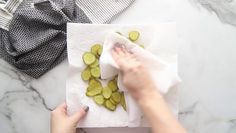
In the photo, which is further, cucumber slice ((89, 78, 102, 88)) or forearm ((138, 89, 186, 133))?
cucumber slice ((89, 78, 102, 88))

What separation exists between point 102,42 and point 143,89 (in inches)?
5.7

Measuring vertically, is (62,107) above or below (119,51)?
below

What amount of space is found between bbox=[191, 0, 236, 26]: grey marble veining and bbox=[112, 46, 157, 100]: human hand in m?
0.23

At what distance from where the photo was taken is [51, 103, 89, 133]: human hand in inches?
32.5

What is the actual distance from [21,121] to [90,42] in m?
0.24

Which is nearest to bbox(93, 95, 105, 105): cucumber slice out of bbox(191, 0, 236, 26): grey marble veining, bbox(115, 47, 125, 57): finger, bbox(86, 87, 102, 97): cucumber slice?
bbox(86, 87, 102, 97): cucumber slice

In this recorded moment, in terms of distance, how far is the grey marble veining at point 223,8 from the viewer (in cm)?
90

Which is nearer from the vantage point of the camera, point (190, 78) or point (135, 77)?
point (135, 77)

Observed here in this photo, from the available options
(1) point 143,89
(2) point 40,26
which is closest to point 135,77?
(1) point 143,89

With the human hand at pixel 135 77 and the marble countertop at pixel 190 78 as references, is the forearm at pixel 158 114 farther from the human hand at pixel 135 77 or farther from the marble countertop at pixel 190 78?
the marble countertop at pixel 190 78

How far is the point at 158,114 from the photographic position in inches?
29.2

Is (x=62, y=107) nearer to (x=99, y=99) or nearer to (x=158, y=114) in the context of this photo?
(x=99, y=99)

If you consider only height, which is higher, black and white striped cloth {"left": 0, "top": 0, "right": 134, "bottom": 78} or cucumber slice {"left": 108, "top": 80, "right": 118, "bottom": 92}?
black and white striped cloth {"left": 0, "top": 0, "right": 134, "bottom": 78}

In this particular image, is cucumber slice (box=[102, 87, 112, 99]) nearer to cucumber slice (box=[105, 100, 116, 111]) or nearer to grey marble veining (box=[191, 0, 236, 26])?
cucumber slice (box=[105, 100, 116, 111])
